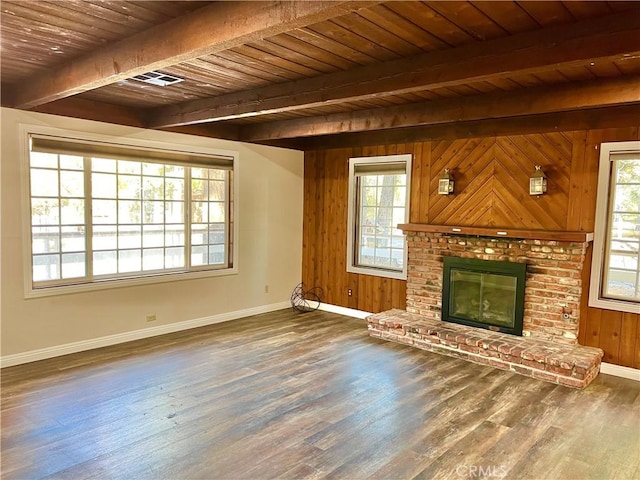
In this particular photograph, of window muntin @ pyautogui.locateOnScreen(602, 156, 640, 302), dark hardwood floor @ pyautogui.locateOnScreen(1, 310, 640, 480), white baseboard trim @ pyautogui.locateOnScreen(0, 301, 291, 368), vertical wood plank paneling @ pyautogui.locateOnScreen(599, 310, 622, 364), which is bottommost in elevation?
dark hardwood floor @ pyautogui.locateOnScreen(1, 310, 640, 480)

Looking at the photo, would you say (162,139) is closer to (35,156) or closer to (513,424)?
(35,156)

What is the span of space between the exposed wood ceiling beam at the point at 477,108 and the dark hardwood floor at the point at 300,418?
248 centimetres

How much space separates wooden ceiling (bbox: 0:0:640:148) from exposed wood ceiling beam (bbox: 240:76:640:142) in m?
0.01

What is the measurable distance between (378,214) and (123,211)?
10.8 feet

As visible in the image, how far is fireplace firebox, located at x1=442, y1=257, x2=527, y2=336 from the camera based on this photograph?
483 centimetres

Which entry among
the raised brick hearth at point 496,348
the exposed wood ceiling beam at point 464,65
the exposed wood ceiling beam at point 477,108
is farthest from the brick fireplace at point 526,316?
the exposed wood ceiling beam at point 464,65

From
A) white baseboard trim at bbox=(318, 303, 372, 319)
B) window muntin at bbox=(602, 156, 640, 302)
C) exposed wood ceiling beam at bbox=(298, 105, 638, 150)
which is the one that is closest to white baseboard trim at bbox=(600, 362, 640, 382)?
window muntin at bbox=(602, 156, 640, 302)

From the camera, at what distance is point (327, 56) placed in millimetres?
3053

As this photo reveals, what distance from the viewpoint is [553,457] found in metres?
2.88

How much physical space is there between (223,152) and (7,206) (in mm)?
2536

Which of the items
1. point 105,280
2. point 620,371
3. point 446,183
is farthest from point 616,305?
point 105,280

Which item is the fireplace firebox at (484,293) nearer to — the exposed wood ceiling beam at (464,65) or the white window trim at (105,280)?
the exposed wood ceiling beam at (464,65)

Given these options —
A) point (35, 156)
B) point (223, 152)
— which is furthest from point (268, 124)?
point (35, 156)

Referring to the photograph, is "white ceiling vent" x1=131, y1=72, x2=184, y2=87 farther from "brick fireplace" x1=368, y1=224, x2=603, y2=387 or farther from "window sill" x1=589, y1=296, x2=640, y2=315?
"window sill" x1=589, y1=296, x2=640, y2=315
